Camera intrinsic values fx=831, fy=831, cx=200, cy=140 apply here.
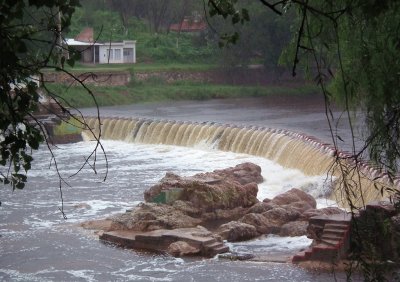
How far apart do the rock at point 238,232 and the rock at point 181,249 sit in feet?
A: 3.13

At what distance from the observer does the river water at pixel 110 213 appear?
1109 centimetres

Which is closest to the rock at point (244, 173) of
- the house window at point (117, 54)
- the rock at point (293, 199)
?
the rock at point (293, 199)

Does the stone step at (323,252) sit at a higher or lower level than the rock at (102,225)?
higher

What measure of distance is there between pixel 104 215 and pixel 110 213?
21 centimetres

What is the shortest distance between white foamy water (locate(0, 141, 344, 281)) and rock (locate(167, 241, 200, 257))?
0.16 metres

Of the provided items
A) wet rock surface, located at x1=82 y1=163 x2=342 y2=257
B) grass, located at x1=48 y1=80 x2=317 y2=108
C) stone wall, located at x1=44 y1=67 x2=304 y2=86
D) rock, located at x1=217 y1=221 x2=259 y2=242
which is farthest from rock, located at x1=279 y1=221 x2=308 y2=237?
stone wall, located at x1=44 y1=67 x2=304 y2=86

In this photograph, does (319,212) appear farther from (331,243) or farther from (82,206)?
(82,206)

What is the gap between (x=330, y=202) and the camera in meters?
15.7

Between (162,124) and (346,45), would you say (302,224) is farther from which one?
(162,124)

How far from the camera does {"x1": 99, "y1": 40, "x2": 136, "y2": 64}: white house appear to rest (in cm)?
4472

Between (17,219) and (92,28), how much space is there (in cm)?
3464

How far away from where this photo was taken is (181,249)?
12.1 metres

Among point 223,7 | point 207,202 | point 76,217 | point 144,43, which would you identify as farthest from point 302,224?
point 144,43

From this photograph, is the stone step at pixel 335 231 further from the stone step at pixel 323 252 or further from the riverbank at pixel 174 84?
the riverbank at pixel 174 84
